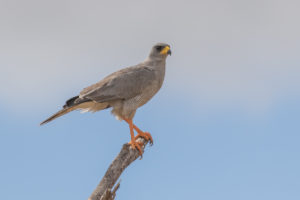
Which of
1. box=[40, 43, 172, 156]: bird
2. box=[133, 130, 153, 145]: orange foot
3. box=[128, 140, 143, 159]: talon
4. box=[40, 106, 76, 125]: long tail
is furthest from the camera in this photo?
box=[133, 130, 153, 145]: orange foot

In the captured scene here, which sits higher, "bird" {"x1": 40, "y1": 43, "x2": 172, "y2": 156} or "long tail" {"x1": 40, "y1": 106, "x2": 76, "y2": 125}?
"bird" {"x1": 40, "y1": 43, "x2": 172, "y2": 156}

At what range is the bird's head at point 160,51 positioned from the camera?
39.1 feet

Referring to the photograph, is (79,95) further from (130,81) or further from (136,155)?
(136,155)

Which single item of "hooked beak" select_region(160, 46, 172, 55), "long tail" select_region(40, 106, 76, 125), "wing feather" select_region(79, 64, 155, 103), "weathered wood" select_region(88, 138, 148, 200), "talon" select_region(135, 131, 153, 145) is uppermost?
"hooked beak" select_region(160, 46, 172, 55)

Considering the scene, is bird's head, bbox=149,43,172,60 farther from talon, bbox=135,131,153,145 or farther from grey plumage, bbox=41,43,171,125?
talon, bbox=135,131,153,145

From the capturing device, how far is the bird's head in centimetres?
1192

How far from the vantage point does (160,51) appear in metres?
12.0

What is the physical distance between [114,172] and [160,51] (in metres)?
3.98

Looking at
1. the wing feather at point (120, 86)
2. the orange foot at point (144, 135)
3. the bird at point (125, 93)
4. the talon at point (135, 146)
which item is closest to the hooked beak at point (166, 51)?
the bird at point (125, 93)

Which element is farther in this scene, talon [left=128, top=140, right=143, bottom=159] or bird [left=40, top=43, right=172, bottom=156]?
bird [left=40, top=43, right=172, bottom=156]

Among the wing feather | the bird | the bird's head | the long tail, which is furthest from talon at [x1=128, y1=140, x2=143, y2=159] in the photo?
the bird's head

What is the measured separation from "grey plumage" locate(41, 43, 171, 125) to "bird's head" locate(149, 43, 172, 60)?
0.07 metres

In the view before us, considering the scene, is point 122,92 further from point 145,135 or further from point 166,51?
point 166,51

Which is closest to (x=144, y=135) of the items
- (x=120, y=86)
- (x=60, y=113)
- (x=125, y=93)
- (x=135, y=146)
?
(x=135, y=146)
